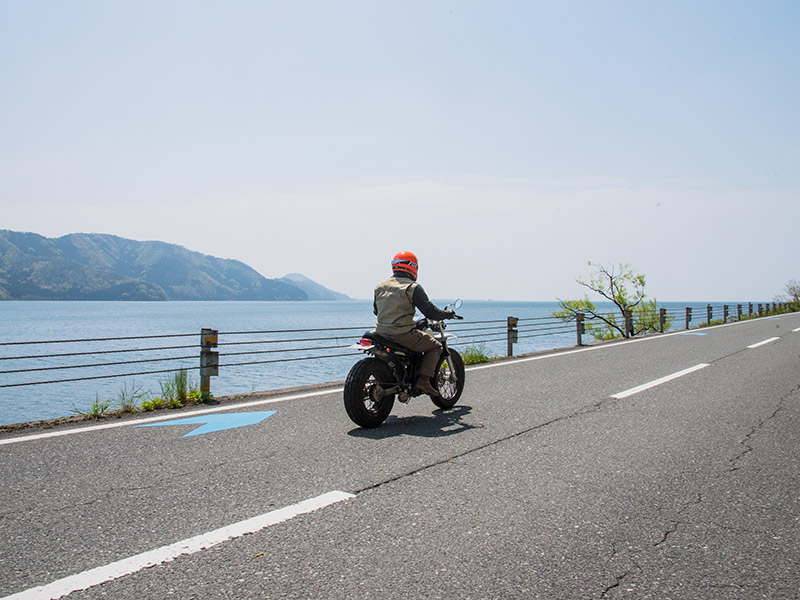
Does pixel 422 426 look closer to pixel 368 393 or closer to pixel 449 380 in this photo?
pixel 368 393

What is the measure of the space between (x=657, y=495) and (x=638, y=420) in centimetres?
275

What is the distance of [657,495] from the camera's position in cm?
401

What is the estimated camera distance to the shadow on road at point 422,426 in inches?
232

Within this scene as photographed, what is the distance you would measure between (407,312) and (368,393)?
103 cm

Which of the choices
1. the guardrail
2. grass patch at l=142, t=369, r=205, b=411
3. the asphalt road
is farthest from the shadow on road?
grass patch at l=142, t=369, r=205, b=411

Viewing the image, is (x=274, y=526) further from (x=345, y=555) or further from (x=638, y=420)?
(x=638, y=420)

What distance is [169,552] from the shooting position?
302 cm

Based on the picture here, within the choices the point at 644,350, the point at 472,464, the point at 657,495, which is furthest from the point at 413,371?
the point at 644,350

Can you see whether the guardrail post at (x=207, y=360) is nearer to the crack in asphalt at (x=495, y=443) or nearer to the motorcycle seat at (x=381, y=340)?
the motorcycle seat at (x=381, y=340)

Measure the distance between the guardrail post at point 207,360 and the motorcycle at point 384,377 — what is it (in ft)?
11.6

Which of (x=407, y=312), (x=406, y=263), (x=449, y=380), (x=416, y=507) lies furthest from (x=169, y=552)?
(x=449, y=380)

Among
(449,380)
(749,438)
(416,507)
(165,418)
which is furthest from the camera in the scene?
(449,380)

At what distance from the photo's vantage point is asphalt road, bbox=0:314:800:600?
274 centimetres

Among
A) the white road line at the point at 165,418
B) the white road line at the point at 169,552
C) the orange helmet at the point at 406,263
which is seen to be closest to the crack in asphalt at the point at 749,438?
the white road line at the point at 169,552
